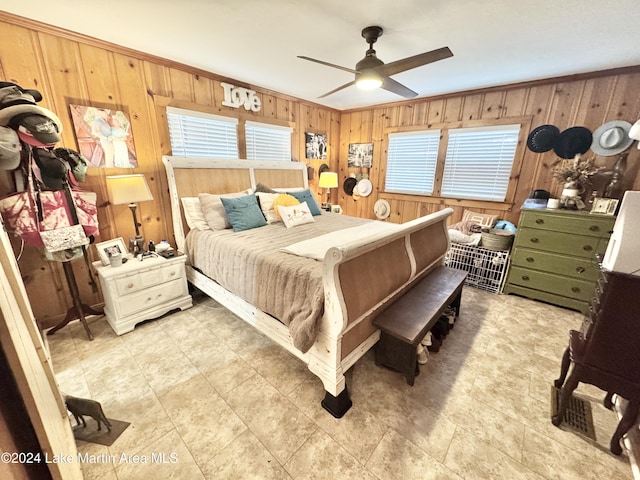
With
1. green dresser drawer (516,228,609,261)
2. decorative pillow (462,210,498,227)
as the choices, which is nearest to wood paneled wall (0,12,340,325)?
decorative pillow (462,210,498,227)

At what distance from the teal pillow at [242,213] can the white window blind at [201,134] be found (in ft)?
2.82

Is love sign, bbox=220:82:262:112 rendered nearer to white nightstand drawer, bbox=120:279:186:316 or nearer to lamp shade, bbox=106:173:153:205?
lamp shade, bbox=106:173:153:205

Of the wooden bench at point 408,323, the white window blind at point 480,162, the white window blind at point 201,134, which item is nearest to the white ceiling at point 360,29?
the white window blind at point 201,134

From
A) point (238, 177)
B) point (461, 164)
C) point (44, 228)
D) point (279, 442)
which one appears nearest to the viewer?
point (279, 442)

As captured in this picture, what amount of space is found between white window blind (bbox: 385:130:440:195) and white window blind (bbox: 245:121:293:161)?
5.83 ft

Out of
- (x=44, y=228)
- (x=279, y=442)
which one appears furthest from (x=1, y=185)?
(x=279, y=442)

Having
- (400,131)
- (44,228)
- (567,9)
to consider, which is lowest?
(44,228)

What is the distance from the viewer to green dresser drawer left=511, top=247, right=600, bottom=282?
8.51 feet

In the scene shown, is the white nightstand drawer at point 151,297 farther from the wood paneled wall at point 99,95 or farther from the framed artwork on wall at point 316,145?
the framed artwork on wall at point 316,145

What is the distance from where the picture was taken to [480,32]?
6.68ft

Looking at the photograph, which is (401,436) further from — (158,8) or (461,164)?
(461,164)

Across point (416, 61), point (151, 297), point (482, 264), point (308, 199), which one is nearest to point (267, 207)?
point (308, 199)

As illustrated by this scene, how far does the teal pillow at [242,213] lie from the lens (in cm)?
266

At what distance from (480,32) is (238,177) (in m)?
2.78
